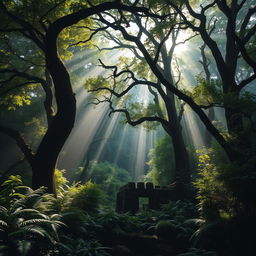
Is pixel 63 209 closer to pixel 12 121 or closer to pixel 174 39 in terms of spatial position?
pixel 174 39

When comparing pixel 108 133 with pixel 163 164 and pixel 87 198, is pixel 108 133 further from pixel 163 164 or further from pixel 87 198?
pixel 87 198

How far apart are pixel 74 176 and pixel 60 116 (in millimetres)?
25245

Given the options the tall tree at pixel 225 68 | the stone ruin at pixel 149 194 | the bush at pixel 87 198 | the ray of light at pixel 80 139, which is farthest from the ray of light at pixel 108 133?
the bush at pixel 87 198

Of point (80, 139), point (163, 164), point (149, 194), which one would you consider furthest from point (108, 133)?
point (149, 194)

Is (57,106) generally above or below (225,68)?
below

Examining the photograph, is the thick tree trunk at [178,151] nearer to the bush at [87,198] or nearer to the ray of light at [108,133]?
the bush at [87,198]

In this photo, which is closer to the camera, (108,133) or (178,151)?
(178,151)

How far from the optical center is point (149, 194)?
417 inches

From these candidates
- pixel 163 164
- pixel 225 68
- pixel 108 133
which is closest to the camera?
pixel 225 68

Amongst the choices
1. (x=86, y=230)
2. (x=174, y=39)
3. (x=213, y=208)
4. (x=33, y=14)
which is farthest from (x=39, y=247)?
(x=174, y=39)

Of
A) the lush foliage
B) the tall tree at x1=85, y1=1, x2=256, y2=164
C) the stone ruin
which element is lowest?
the stone ruin

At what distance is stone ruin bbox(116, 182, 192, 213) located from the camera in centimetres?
1019

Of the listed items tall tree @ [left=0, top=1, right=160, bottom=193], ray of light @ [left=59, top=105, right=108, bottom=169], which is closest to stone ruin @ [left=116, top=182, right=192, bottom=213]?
tall tree @ [left=0, top=1, right=160, bottom=193]

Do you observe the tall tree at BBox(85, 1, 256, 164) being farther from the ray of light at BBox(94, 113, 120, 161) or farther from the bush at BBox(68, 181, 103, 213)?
the ray of light at BBox(94, 113, 120, 161)
